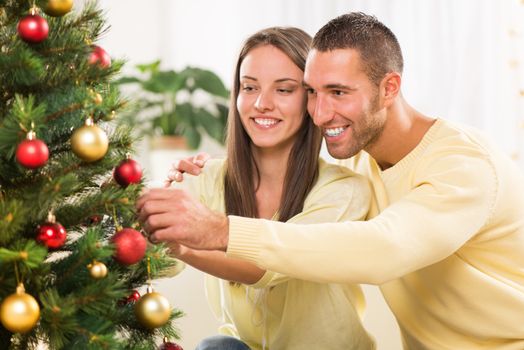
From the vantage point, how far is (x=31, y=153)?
99cm

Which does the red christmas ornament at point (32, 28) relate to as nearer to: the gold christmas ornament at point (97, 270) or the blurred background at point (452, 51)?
the gold christmas ornament at point (97, 270)

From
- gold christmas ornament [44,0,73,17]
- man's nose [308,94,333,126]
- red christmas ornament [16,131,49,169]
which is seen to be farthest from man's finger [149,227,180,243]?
man's nose [308,94,333,126]

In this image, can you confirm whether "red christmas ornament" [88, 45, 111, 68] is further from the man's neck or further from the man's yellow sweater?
the man's neck

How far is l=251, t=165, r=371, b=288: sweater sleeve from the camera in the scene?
5.52 ft

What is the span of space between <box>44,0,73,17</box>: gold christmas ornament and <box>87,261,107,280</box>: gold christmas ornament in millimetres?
378

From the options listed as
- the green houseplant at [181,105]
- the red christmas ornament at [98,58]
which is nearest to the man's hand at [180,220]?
the red christmas ornament at [98,58]

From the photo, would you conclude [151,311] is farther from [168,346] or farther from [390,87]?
[390,87]

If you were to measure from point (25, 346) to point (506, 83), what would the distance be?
8.88ft

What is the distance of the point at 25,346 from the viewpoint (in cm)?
109

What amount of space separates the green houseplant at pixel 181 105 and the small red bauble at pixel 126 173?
Result: 3.13m

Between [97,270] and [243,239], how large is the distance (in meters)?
0.34

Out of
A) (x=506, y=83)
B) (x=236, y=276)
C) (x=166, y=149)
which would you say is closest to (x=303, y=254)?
(x=236, y=276)

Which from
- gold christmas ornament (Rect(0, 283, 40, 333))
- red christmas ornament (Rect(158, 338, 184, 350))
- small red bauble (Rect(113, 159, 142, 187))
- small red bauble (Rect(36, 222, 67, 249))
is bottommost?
red christmas ornament (Rect(158, 338, 184, 350))

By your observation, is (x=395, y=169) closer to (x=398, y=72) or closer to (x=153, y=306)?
(x=398, y=72)
